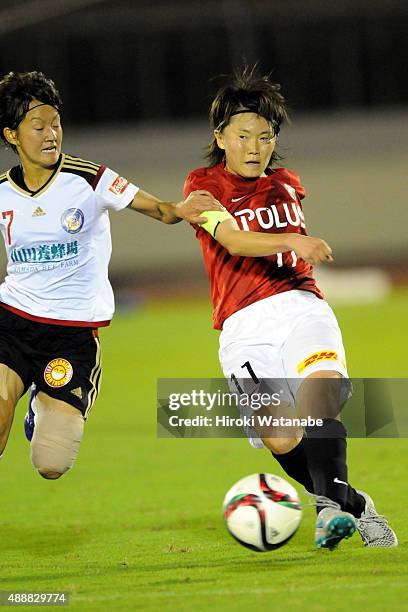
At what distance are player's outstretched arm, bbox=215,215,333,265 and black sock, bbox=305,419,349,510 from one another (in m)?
0.85

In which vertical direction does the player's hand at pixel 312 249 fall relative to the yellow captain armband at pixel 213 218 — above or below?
below

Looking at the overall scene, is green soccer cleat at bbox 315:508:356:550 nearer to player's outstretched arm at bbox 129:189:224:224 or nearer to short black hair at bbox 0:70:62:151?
player's outstretched arm at bbox 129:189:224:224

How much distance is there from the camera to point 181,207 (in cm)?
562

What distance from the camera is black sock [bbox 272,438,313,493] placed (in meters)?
5.47

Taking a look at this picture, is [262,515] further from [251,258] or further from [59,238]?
[59,238]

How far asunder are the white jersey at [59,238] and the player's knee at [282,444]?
121cm

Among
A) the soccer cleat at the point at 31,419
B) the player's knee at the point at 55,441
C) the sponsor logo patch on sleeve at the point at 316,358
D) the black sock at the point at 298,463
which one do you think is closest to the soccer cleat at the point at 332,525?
the black sock at the point at 298,463

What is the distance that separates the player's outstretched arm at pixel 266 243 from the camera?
5.04 metres

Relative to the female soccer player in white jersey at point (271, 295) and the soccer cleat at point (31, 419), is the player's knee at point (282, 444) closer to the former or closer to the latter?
the female soccer player in white jersey at point (271, 295)

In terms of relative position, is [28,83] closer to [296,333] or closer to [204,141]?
[296,333]

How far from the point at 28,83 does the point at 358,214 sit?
22397mm

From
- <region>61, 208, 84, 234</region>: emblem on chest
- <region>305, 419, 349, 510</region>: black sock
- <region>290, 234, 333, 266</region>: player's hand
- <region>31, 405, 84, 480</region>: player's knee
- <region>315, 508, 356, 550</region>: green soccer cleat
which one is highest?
<region>61, 208, 84, 234</region>: emblem on chest

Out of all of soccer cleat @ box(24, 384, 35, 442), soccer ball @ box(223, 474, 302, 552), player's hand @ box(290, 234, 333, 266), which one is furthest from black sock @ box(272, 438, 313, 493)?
soccer cleat @ box(24, 384, 35, 442)

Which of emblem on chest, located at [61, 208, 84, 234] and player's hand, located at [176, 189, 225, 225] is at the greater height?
emblem on chest, located at [61, 208, 84, 234]
